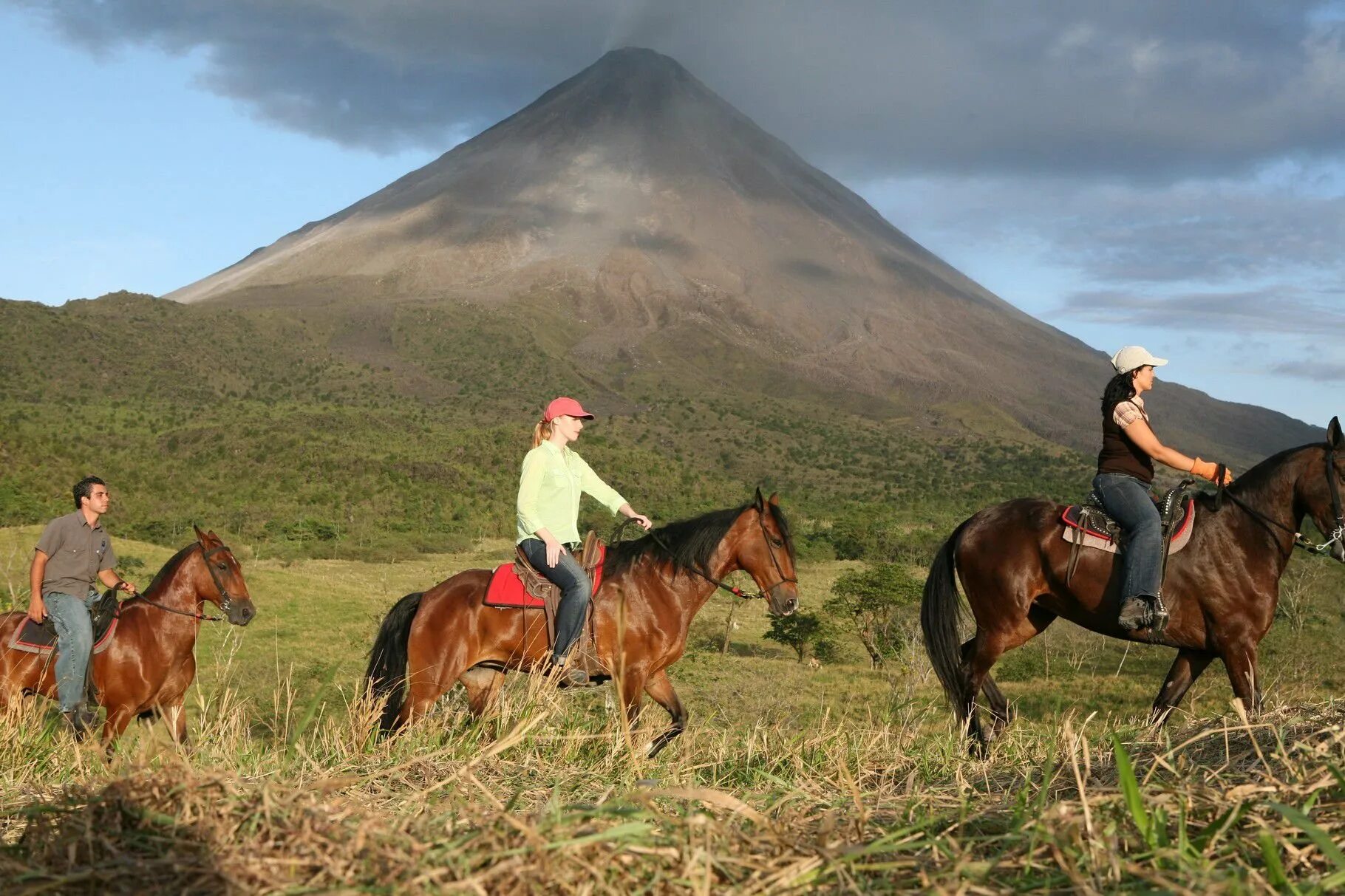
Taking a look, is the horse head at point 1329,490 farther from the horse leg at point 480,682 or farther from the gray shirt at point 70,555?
the gray shirt at point 70,555

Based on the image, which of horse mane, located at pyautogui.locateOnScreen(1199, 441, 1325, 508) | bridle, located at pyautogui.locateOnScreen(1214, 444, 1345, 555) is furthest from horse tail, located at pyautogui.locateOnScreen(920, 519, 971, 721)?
horse mane, located at pyautogui.locateOnScreen(1199, 441, 1325, 508)

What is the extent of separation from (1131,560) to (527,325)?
171 meters

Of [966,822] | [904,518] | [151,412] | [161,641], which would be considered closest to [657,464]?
[904,518]

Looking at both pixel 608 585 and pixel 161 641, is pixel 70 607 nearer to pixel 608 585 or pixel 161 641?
pixel 161 641

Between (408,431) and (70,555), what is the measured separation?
90882 mm

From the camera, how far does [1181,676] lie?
7438mm

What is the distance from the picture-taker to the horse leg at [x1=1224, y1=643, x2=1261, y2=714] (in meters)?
7.05

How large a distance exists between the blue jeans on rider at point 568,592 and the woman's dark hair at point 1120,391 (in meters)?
3.59

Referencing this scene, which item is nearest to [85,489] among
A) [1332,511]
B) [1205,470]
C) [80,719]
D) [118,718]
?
[80,719]

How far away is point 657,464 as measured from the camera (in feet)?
285

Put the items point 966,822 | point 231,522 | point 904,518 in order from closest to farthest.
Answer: point 966,822
point 231,522
point 904,518

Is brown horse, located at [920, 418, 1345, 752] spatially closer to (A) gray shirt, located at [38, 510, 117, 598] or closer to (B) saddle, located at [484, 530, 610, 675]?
(B) saddle, located at [484, 530, 610, 675]

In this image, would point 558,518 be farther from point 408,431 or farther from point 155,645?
point 408,431

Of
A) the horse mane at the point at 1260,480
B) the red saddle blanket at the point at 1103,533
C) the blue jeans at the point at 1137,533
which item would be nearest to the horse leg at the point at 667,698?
the red saddle blanket at the point at 1103,533
